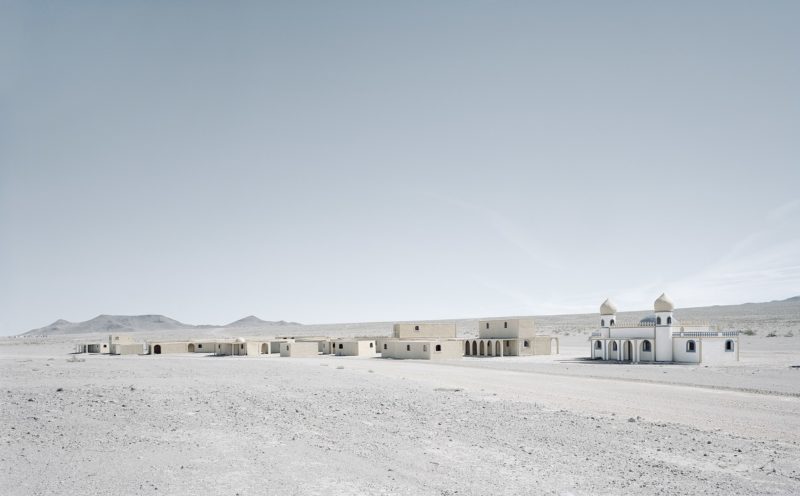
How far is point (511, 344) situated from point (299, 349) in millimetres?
21088

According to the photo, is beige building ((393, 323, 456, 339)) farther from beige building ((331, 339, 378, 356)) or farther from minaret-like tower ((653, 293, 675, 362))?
minaret-like tower ((653, 293, 675, 362))

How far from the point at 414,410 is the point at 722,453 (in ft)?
31.2

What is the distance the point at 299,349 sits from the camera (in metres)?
64.0

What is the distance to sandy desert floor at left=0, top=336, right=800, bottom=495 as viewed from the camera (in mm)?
12805

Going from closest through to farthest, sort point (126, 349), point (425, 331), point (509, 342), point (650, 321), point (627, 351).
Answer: point (627, 351) < point (650, 321) < point (509, 342) < point (425, 331) < point (126, 349)

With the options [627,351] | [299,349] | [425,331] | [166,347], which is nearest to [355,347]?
[299,349]

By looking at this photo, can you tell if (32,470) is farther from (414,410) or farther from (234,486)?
(414,410)

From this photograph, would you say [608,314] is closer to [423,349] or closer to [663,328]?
[663,328]

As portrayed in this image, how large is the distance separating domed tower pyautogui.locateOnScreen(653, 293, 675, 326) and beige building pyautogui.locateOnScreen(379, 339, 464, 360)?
18831mm

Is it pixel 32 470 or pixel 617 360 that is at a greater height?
pixel 32 470

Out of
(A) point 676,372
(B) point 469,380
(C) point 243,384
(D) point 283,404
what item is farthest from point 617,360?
(D) point 283,404

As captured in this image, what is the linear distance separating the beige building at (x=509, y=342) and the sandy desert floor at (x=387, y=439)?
3312 cm

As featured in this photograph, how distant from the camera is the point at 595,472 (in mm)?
13875

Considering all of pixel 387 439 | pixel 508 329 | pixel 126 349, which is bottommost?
pixel 126 349
